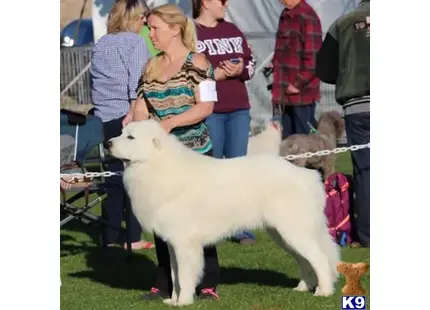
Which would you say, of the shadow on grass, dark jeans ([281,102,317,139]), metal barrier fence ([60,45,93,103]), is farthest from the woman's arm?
metal barrier fence ([60,45,93,103])

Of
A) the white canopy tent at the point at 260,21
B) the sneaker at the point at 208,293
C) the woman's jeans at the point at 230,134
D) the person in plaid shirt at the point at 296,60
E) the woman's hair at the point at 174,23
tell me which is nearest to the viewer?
the woman's hair at the point at 174,23

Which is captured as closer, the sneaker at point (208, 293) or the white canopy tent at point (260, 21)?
the sneaker at point (208, 293)

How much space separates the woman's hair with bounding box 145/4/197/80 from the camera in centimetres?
632

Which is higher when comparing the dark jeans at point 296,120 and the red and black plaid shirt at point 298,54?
the red and black plaid shirt at point 298,54

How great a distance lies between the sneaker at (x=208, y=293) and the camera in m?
6.54

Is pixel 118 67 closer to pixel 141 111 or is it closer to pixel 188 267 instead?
pixel 141 111

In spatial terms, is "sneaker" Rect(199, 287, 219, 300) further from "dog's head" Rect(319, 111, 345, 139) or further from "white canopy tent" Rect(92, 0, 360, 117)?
"white canopy tent" Rect(92, 0, 360, 117)

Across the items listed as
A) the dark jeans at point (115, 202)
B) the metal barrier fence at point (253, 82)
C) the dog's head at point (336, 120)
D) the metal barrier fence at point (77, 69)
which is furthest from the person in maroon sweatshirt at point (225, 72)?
the metal barrier fence at point (77, 69)

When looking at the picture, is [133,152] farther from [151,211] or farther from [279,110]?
[279,110]

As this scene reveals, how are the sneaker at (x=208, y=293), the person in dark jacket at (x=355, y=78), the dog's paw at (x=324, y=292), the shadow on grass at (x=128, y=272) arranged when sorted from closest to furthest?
the dog's paw at (x=324, y=292) < the sneaker at (x=208, y=293) < the shadow on grass at (x=128, y=272) < the person in dark jacket at (x=355, y=78)

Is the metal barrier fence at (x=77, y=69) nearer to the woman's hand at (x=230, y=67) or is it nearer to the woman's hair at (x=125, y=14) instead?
the woman's hair at (x=125, y=14)

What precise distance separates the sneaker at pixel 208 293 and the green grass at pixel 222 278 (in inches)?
2.6
